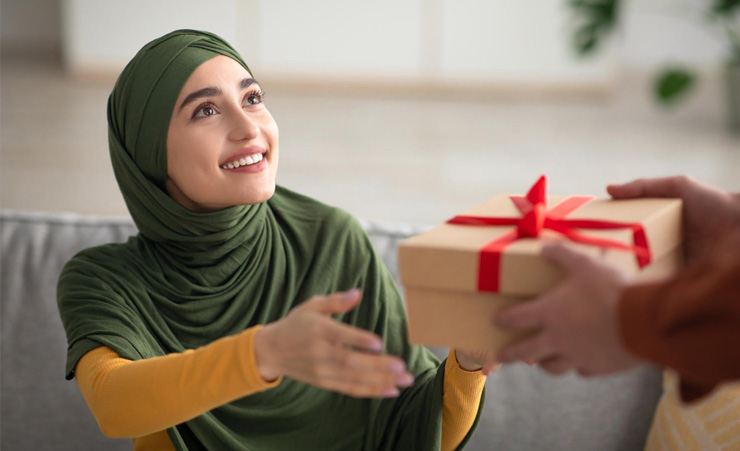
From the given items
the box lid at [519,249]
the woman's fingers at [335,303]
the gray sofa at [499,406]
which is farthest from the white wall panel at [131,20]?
the woman's fingers at [335,303]

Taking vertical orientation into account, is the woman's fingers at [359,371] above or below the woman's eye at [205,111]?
below

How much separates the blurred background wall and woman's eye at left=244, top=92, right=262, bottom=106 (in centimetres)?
257

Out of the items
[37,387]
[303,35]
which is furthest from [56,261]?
[303,35]

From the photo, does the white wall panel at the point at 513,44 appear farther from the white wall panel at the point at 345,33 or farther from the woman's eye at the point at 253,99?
the woman's eye at the point at 253,99

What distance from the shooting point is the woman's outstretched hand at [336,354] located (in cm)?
87

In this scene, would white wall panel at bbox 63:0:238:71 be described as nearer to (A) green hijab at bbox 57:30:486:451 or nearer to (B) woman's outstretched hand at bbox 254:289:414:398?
(A) green hijab at bbox 57:30:486:451

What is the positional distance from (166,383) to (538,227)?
1.60 feet

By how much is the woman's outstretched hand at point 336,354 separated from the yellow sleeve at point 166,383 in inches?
3.3

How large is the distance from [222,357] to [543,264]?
381mm

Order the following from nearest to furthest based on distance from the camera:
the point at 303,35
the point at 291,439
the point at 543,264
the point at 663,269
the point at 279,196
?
the point at 543,264, the point at 663,269, the point at 291,439, the point at 279,196, the point at 303,35

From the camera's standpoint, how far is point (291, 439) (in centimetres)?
144

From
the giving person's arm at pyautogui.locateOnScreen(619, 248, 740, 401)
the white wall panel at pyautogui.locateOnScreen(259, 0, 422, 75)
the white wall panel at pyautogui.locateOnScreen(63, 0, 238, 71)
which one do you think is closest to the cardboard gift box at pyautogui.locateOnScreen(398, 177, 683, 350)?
the giving person's arm at pyautogui.locateOnScreen(619, 248, 740, 401)

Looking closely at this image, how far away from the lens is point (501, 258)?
3.06 feet

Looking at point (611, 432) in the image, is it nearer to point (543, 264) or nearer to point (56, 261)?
point (543, 264)
